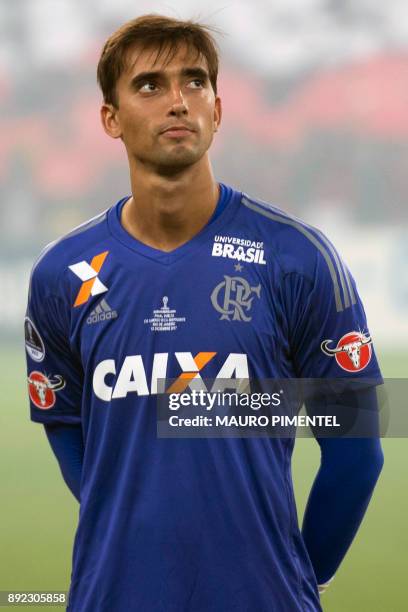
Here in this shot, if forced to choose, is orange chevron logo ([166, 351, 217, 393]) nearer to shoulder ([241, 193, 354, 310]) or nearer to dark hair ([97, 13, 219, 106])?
shoulder ([241, 193, 354, 310])

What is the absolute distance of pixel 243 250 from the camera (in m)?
2.61

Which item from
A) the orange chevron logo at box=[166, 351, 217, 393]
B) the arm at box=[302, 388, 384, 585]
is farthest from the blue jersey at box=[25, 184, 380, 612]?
the arm at box=[302, 388, 384, 585]

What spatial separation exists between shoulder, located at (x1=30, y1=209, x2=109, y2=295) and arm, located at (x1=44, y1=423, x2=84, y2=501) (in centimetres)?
42

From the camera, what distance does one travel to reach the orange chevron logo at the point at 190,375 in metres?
2.52

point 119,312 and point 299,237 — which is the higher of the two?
point 299,237

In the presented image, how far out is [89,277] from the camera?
8.76ft

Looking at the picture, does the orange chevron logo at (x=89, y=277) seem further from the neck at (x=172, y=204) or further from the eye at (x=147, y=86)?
the eye at (x=147, y=86)

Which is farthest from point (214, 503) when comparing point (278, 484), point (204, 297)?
point (204, 297)

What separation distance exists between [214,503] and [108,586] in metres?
0.32

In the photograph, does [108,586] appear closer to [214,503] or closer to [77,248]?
[214,503]

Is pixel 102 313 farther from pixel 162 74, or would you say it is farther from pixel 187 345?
pixel 162 74

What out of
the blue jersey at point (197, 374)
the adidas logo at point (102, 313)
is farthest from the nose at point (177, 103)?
the adidas logo at point (102, 313)

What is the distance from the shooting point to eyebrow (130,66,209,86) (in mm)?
2600

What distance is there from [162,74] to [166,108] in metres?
0.10
